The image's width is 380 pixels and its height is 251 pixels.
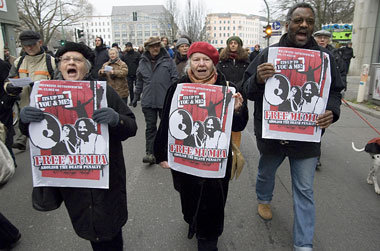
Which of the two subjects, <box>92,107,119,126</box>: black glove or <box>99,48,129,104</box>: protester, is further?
<box>99,48,129,104</box>: protester

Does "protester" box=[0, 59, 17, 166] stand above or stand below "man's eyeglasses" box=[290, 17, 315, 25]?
below

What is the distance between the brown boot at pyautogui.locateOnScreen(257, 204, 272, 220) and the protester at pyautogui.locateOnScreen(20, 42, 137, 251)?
163 cm

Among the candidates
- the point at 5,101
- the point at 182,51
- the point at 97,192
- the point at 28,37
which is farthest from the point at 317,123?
the point at 28,37

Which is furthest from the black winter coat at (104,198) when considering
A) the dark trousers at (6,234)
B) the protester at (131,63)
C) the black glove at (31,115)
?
the protester at (131,63)

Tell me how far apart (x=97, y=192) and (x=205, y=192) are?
0.83 metres

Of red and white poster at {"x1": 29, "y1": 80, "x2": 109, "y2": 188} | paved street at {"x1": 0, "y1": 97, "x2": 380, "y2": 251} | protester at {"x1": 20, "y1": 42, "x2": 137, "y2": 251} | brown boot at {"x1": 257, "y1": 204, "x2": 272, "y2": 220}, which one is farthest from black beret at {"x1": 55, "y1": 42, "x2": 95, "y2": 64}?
brown boot at {"x1": 257, "y1": 204, "x2": 272, "y2": 220}

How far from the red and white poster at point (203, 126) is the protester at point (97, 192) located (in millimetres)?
377

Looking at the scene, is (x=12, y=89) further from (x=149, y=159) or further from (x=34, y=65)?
(x=149, y=159)

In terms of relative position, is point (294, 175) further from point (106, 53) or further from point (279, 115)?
point (106, 53)

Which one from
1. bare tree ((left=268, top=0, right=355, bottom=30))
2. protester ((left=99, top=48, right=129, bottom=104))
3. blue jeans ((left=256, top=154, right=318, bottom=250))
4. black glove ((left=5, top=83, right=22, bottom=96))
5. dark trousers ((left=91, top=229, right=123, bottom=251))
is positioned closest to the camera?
dark trousers ((left=91, top=229, right=123, bottom=251))

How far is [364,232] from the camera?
272 centimetres

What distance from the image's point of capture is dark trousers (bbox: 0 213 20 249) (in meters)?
2.43

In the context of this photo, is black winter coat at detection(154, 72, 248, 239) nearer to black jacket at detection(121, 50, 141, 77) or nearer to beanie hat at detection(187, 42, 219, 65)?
beanie hat at detection(187, 42, 219, 65)

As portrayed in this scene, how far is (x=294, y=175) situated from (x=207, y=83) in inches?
44.8
